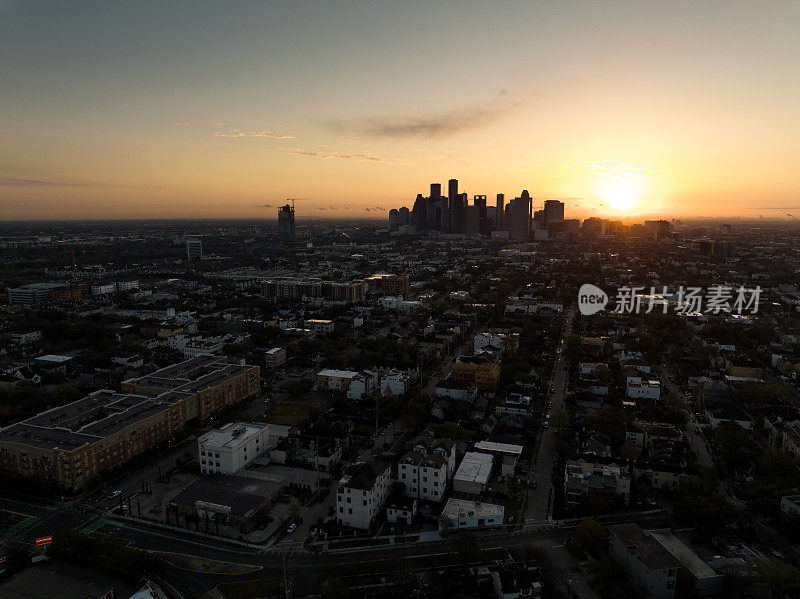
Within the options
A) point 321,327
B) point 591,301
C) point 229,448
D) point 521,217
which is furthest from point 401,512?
point 521,217

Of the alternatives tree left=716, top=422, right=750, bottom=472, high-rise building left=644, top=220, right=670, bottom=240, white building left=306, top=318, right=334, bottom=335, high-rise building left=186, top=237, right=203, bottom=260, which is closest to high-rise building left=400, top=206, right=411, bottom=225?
high-rise building left=644, top=220, right=670, bottom=240

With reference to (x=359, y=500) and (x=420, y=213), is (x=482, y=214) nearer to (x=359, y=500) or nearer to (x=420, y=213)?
(x=420, y=213)

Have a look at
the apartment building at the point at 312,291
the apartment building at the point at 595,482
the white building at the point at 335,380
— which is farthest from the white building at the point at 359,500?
the apartment building at the point at 312,291

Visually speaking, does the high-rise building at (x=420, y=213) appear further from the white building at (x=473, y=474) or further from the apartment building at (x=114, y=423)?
the white building at (x=473, y=474)

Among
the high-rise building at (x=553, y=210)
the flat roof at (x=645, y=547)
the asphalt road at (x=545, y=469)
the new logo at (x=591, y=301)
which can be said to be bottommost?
the asphalt road at (x=545, y=469)

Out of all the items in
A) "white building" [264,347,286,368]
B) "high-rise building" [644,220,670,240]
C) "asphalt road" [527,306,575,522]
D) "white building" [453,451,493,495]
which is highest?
A: "high-rise building" [644,220,670,240]

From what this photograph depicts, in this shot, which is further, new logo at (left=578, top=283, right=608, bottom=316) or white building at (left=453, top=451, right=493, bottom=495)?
new logo at (left=578, top=283, right=608, bottom=316)

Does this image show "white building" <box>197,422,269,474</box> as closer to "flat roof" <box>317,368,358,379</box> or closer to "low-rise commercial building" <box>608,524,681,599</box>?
"flat roof" <box>317,368,358,379</box>
